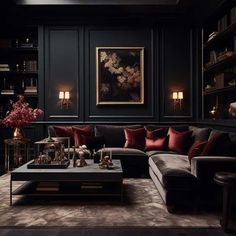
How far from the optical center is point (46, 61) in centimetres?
670

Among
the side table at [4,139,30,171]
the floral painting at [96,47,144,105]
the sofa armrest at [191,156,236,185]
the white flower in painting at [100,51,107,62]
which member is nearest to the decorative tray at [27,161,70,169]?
the sofa armrest at [191,156,236,185]

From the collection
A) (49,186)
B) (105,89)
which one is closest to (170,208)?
Answer: (49,186)

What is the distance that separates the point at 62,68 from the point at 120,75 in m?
1.13

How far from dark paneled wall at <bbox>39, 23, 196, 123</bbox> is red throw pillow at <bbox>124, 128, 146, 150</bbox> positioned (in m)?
0.62

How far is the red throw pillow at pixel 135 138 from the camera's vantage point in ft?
19.6

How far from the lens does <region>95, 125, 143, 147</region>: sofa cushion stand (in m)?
6.23

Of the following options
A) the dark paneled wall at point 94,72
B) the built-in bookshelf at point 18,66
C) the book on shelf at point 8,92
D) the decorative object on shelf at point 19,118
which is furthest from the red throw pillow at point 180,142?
the book on shelf at point 8,92

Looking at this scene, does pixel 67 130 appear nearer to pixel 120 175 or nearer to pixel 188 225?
pixel 120 175

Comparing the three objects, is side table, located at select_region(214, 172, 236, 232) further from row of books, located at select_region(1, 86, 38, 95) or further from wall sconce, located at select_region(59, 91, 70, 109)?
row of books, located at select_region(1, 86, 38, 95)

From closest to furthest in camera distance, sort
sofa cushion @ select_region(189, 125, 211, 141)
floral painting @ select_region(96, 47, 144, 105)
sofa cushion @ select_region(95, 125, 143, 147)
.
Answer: sofa cushion @ select_region(189, 125, 211, 141) < sofa cushion @ select_region(95, 125, 143, 147) < floral painting @ select_region(96, 47, 144, 105)

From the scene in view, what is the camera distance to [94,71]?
22.1 feet

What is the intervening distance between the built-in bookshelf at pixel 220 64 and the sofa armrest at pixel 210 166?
3.48 feet

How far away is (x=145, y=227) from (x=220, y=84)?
9.84 feet

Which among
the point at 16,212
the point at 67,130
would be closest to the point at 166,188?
the point at 16,212
